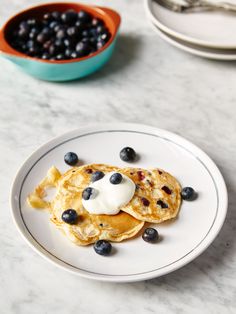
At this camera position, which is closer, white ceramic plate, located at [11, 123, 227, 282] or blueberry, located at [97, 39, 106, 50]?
white ceramic plate, located at [11, 123, 227, 282]

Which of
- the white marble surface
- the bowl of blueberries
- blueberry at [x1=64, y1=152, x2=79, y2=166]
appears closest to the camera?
the white marble surface

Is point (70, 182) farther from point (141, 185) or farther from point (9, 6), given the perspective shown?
point (9, 6)

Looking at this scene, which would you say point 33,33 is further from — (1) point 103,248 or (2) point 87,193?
(1) point 103,248

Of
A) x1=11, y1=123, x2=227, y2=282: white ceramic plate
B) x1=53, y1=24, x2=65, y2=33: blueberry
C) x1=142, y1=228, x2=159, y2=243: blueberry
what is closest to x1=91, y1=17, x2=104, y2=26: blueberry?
x1=53, y1=24, x2=65, y2=33: blueberry

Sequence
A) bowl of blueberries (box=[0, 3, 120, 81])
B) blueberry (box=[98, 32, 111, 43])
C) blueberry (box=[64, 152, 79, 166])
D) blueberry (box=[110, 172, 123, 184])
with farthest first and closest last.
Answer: blueberry (box=[98, 32, 111, 43]) < bowl of blueberries (box=[0, 3, 120, 81]) < blueberry (box=[64, 152, 79, 166]) < blueberry (box=[110, 172, 123, 184])

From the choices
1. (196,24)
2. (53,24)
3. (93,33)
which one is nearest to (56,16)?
(53,24)

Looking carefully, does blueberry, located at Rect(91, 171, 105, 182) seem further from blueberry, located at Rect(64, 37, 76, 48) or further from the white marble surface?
blueberry, located at Rect(64, 37, 76, 48)

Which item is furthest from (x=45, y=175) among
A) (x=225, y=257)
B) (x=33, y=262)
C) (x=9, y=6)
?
(x=9, y=6)
